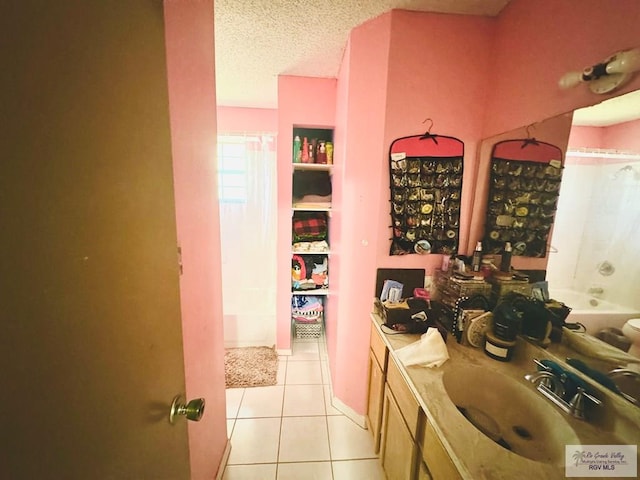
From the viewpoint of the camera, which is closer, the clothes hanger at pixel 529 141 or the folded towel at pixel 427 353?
the folded towel at pixel 427 353

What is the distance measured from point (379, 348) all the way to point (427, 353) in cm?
37

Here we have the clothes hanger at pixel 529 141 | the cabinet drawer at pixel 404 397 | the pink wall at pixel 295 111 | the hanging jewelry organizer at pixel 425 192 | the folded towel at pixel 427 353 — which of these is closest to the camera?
the cabinet drawer at pixel 404 397

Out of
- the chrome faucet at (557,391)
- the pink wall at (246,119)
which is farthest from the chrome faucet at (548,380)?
the pink wall at (246,119)

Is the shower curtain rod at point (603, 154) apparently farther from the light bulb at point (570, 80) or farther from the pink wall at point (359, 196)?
the pink wall at point (359, 196)

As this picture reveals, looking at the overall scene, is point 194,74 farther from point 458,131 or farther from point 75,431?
point 458,131

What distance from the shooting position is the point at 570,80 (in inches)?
39.2

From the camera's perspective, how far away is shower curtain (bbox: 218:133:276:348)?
2.42 metres

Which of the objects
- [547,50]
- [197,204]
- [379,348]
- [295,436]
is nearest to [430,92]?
[547,50]

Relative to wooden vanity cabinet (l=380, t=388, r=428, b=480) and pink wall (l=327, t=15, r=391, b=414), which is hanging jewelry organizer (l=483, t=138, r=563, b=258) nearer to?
pink wall (l=327, t=15, r=391, b=414)

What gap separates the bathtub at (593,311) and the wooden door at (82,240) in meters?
1.44

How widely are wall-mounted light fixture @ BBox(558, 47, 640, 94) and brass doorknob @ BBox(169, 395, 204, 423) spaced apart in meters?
1.65

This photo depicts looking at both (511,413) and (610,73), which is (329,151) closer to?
(610,73)

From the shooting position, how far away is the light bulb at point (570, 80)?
970mm

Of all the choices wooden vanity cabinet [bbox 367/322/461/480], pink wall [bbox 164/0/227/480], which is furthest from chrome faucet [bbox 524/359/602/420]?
pink wall [bbox 164/0/227/480]
